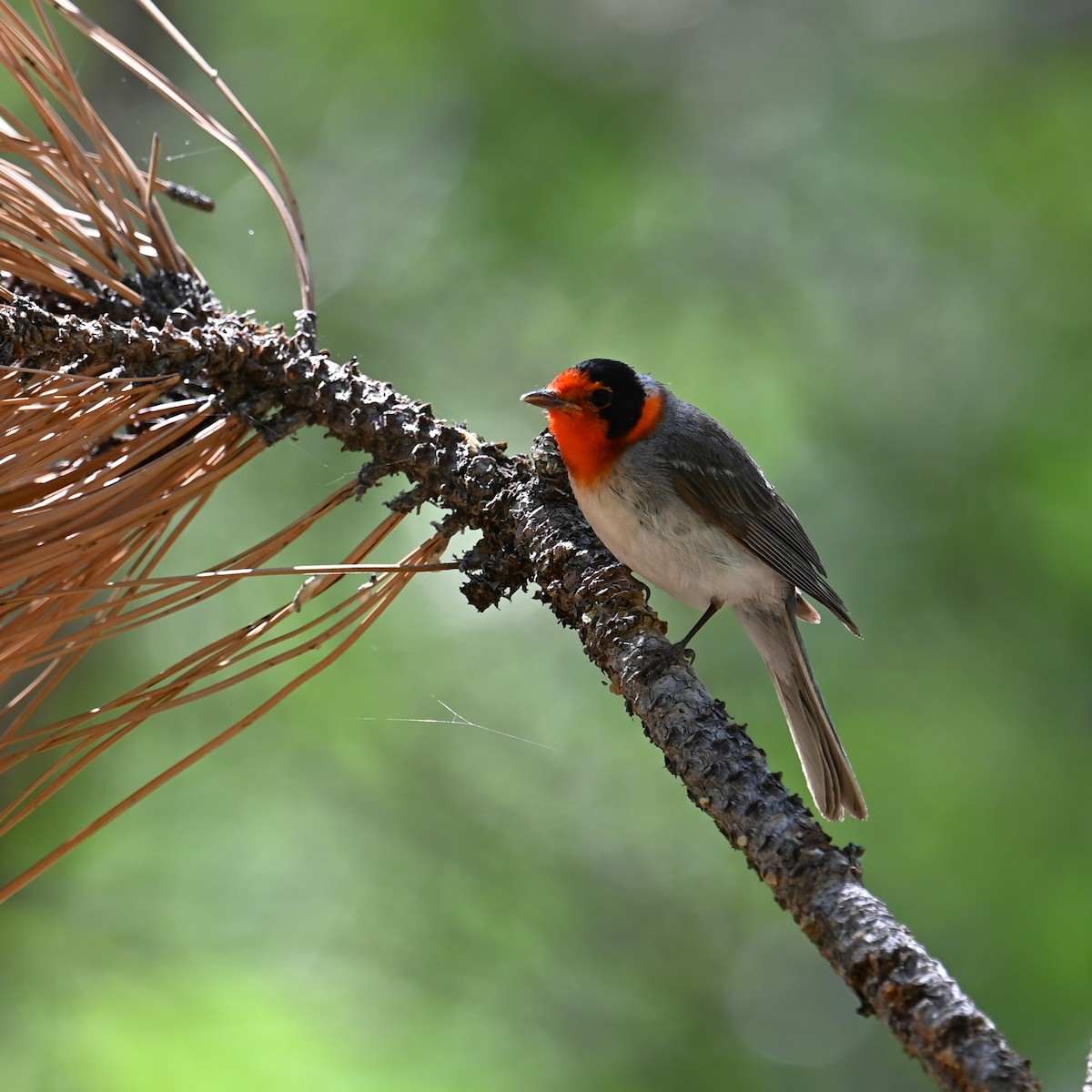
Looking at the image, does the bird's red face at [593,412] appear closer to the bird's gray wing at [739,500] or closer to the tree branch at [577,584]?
the bird's gray wing at [739,500]

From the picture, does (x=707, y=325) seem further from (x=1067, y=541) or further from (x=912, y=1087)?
(x=912, y=1087)

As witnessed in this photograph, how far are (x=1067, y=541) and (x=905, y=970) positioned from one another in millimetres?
3713

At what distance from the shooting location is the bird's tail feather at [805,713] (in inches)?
105

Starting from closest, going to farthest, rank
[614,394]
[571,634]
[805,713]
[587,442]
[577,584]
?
1. [577,584]
2. [587,442]
3. [614,394]
4. [805,713]
5. [571,634]

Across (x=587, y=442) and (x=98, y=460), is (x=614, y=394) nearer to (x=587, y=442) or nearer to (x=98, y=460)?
(x=587, y=442)

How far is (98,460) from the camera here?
1787 mm

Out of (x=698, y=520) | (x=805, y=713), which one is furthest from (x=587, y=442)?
(x=805, y=713)

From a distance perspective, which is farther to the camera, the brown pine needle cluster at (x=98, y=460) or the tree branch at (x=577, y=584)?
the brown pine needle cluster at (x=98, y=460)

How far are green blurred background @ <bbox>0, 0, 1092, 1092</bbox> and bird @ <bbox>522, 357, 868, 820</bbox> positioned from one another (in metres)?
1.23

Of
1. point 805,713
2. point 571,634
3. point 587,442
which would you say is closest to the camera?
point 587,442

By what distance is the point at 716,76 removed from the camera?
5.66 meters

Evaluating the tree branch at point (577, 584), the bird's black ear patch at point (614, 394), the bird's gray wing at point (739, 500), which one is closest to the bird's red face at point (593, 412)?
the bird's black ear patch at point (614, 394)

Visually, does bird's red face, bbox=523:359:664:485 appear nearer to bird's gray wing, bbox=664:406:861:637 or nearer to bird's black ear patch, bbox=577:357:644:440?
bird's black ear patch, bbox=577:357:644:440

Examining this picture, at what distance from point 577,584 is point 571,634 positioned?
300 cm
